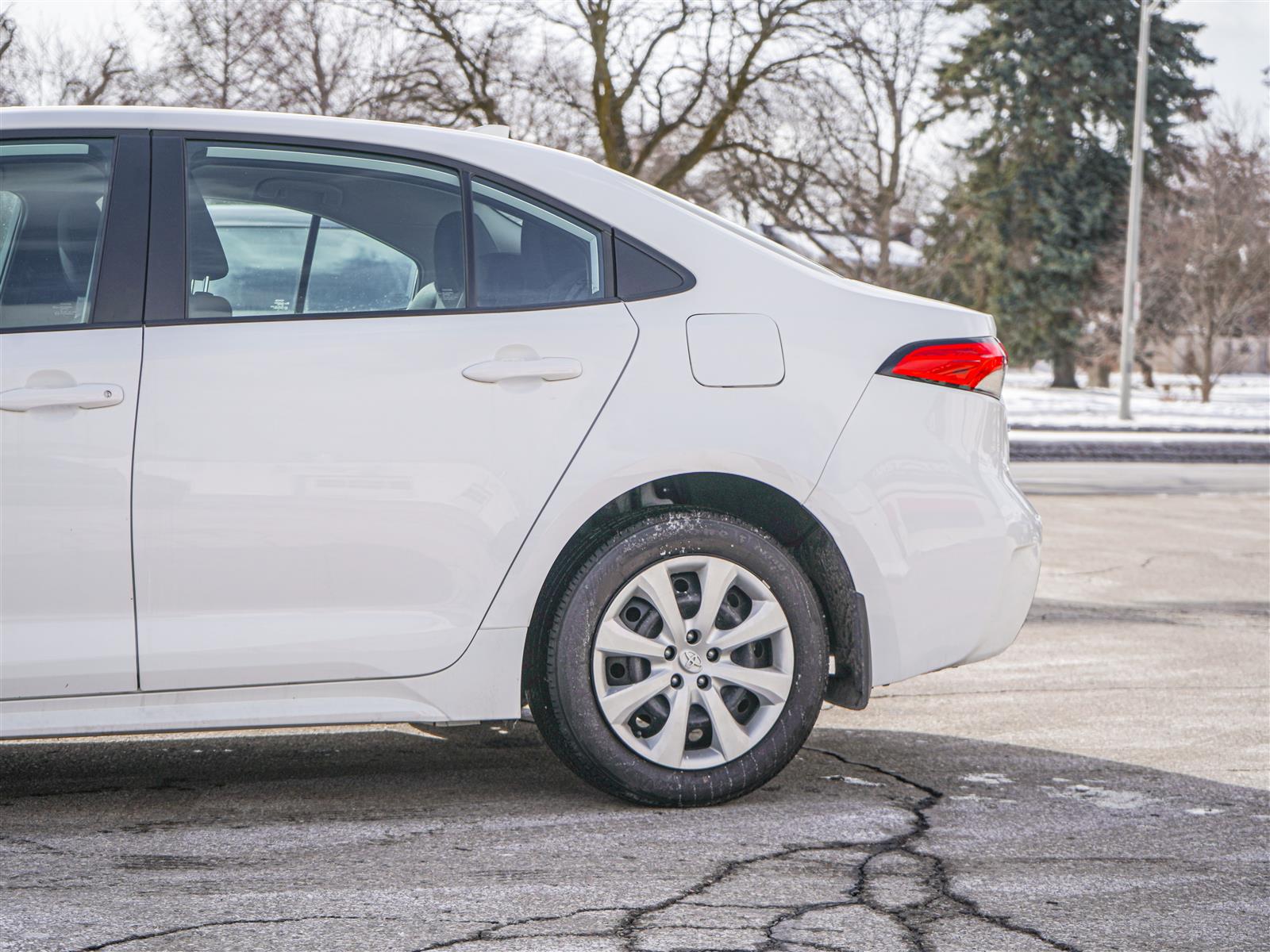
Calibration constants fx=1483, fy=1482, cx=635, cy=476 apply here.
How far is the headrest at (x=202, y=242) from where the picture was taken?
3.68m

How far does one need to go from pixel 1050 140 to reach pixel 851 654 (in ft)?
139

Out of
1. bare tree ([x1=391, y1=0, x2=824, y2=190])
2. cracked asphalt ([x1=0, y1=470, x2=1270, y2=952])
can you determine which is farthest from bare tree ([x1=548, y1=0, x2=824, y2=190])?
cracked asphalt ([x1=0, y1=470, x2=1270, y2=952])

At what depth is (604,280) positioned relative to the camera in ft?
12.7

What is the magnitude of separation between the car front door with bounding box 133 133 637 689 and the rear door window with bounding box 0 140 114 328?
0.58 feet

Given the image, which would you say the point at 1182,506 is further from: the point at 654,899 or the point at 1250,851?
the point at 654,899

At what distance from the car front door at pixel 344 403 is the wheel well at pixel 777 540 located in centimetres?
18

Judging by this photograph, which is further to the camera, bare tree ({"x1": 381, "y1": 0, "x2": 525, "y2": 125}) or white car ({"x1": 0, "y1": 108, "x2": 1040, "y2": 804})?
bare tree ({"x1": 381, "y1": 0, "x2": 525, "y2": 125})

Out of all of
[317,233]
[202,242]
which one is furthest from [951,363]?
[202,242]

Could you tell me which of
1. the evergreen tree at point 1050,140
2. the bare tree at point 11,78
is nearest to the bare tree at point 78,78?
the bare tree at point 11,78

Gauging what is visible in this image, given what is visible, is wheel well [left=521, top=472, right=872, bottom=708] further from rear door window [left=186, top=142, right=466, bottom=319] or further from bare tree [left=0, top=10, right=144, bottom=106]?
bare tree [left=0, top=10, right=144, bottom=106]

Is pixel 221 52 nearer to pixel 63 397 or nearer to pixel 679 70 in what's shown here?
pixel 679 70

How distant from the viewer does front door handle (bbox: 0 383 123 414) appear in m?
3.46

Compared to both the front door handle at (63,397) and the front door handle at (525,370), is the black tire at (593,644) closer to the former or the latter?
the front door handle at (525,370)

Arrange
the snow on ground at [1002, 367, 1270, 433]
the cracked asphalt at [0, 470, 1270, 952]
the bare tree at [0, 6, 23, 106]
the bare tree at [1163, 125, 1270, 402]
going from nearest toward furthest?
1. the cracked asphalt at [0, 470, 1270, 952]
2. the bare tree at [0, 6, 23, 106]
3. the snow on ground at [1002, 367, 1270, 433]
4. the bare tree at [1163, 125, 1270, 402]
